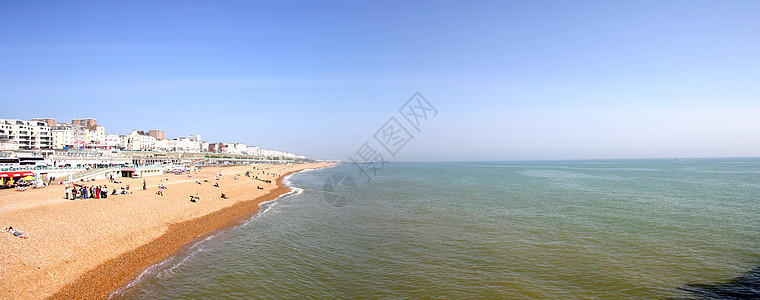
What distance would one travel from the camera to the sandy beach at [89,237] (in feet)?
36.9

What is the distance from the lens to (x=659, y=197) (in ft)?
118

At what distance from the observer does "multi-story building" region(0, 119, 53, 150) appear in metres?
81.3

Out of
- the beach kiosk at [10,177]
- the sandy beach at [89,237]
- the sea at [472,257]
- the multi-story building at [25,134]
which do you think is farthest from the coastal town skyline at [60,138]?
the sea at [472,257]

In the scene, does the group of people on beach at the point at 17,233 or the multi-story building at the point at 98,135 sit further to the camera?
the multi-story building at the point at 98,135

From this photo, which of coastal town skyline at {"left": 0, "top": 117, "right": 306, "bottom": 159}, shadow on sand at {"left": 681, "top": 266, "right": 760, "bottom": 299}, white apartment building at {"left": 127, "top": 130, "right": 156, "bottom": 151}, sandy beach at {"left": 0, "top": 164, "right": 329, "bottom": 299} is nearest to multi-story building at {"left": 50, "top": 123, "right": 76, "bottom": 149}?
coastal town skyline at {"left": 0, "top": 117, "right": 306, "bottom": 159}

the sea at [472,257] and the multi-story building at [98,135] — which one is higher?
the multi-story building at [98,135]

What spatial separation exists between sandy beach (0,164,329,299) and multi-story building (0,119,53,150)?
268ft

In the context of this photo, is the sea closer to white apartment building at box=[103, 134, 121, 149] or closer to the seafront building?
the seafront building

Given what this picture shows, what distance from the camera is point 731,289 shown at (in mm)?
12289

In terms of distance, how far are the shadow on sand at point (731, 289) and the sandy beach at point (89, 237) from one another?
20601 mm

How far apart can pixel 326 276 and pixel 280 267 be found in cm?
235

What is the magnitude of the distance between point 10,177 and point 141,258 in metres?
30.7

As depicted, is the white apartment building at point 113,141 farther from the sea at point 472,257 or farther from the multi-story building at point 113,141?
the sea at point 472,257

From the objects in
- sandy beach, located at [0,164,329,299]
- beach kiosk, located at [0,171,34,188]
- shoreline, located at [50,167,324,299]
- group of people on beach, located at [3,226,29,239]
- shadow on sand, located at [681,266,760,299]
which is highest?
beach kiosk, located at [0,171,34,188]
